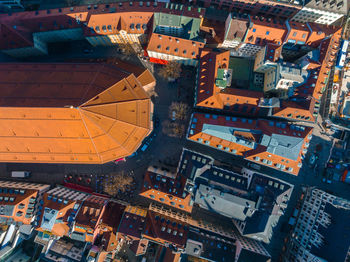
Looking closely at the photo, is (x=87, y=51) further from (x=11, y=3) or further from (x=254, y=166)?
(x=254, y=166)

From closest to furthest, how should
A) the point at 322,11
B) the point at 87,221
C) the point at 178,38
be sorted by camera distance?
1. the point at 87,221
2. the point at 178,38
3. the point at 322,11

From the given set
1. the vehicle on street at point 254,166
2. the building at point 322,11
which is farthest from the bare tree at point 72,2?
the vehicle on street at point 254,166

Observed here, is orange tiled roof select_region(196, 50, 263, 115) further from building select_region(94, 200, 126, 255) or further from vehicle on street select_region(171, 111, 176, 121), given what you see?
building select_region(94, 200, 126, 255)

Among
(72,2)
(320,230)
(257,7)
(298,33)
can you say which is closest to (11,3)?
(72,2)

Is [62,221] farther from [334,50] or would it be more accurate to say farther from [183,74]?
[334,50]

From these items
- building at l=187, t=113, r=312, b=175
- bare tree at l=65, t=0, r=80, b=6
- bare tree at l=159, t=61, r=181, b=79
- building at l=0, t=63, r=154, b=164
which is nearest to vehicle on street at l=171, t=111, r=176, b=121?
building at l=187, t=113, r=312, b=175

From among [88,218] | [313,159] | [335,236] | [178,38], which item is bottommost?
[88,218]

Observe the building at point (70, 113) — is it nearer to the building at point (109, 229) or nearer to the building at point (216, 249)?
the building at point (109, 229)
